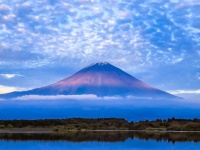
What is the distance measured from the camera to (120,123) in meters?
85.9

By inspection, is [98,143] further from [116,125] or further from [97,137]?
[116,125]

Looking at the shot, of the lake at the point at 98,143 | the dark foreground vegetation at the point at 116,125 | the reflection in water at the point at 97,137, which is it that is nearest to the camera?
the lake at the point at 98,143

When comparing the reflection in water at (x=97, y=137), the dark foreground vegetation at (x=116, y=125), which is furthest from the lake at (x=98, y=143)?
the dark foreground vegetation at (x=116, y=125)

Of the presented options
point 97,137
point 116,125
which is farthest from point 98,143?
point 116,125

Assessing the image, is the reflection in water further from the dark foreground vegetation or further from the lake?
the dark foreground vegetation

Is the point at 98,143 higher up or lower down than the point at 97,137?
lower down

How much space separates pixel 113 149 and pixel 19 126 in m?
51.6

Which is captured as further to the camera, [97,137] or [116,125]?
[116,125]

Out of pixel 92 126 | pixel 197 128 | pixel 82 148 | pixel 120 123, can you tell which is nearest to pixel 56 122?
pixel 92 126

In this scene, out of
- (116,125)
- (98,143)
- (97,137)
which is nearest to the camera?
(98,143)

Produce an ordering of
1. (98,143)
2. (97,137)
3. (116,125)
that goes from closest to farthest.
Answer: (98,143) → (97,137) → (116,125)

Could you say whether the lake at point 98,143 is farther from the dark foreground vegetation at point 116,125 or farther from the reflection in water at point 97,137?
the dark foreground vegetation at point 116,125

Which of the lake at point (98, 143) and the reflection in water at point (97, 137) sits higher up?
the reflection in water at point (97, 137)

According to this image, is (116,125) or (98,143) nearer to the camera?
(98,143)
